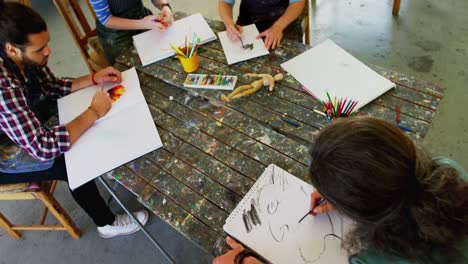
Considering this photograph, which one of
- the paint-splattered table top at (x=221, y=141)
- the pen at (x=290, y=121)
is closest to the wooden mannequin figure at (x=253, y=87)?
the paint-splattered table top at (x=221, y=141)

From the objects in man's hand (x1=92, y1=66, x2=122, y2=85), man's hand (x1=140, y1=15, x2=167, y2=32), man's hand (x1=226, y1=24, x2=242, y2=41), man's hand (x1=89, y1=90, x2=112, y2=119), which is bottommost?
man's hand (x1=89, y1=90, x2=112, y2=119)

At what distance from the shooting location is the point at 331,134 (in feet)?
2.19

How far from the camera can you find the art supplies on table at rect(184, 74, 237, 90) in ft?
4.12

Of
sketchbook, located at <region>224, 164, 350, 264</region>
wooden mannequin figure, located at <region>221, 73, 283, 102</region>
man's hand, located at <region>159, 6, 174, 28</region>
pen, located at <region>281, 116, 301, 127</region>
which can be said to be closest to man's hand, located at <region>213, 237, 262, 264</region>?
sketchbook, located at <region>224, 164, 350, 264</region>

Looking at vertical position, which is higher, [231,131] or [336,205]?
[336,205]

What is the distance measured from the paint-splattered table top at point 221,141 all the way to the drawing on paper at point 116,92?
109 mm

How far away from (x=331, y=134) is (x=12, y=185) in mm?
1373

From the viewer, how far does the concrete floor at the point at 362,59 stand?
5.65 feet

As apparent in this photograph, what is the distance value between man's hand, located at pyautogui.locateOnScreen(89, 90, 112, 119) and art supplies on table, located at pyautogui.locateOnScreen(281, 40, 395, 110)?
692 millimetres

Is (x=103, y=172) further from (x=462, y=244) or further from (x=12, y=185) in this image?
(x=462, y=244)

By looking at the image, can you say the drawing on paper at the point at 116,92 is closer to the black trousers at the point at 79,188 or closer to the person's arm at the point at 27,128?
the person's arm at the point at 27,128

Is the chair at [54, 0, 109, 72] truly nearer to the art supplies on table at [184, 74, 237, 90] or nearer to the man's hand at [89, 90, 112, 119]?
the man's hand at [89, 90, 112, 119]

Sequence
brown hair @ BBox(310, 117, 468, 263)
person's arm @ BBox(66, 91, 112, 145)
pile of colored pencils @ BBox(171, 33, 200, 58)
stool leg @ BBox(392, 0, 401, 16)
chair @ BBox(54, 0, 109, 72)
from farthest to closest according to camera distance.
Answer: stool leg @ BBox(392, 0, 401, 16) → chair @ BBox(54, 0, 109, 72) → pile of colored pencils @ BBox(171, 33, 200, 58) → person's arm @ BBox(66, 91, 112, 145) → brown hair @ BBox(310, 117, 468, 263)

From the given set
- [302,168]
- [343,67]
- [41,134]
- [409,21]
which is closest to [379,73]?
[343,67]
